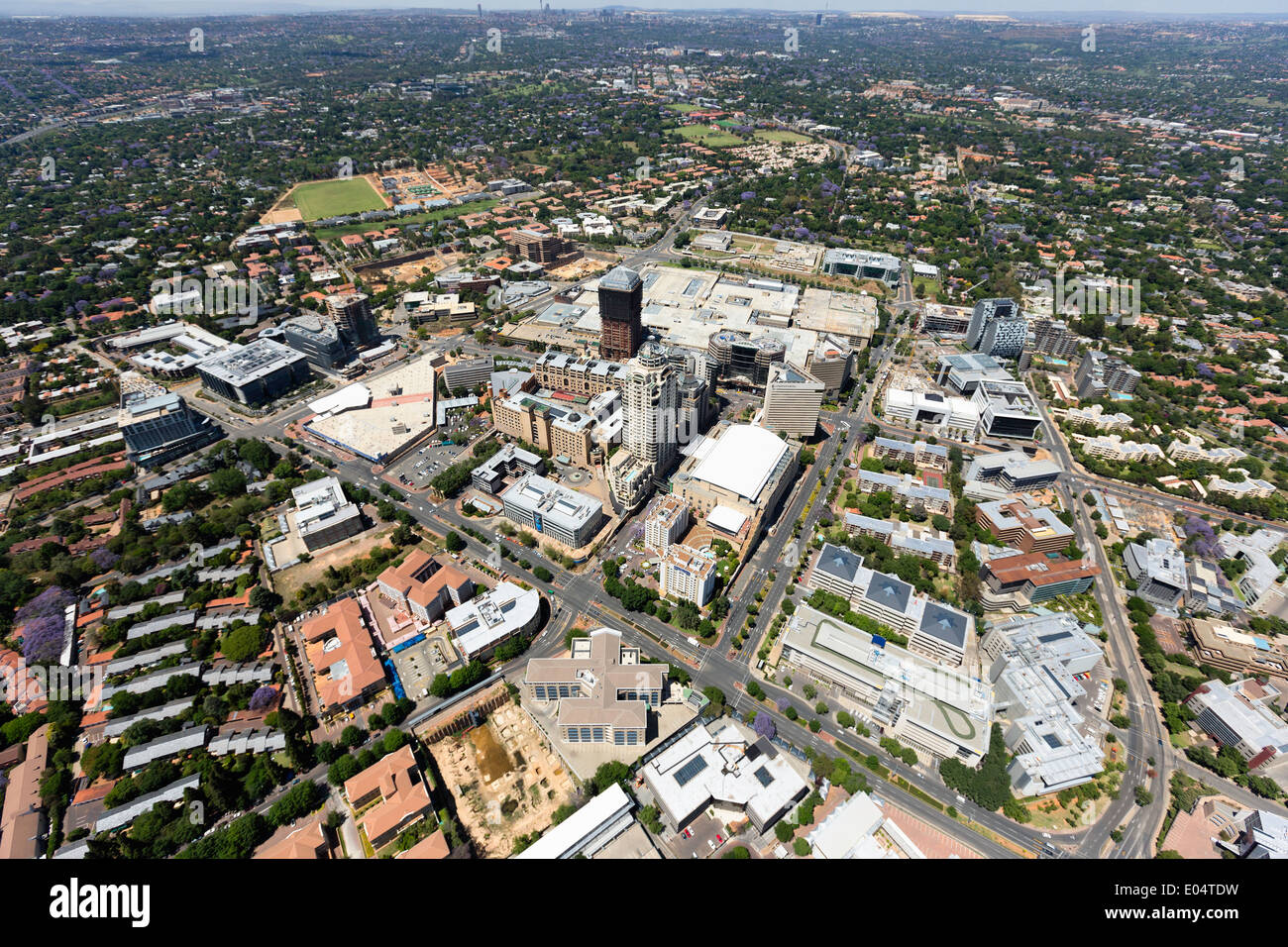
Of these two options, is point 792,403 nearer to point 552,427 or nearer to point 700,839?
point 552,427

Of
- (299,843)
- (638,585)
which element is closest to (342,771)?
(299,843)

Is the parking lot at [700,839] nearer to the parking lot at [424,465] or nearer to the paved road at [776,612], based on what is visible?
the paved road at [776,612]

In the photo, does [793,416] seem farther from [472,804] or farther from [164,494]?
[164,494]

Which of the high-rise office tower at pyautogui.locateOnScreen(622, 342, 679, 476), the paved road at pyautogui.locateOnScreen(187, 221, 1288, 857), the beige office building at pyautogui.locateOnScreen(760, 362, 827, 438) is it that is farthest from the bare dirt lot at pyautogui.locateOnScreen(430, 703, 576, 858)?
the beige office building at pyautogui.locateOnScreen(760, 362, 827, 438)

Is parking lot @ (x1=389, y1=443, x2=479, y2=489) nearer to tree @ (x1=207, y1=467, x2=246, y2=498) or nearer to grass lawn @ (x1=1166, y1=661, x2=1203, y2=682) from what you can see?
tree @ (x1=207, y1=467, x2=246, y2=498)

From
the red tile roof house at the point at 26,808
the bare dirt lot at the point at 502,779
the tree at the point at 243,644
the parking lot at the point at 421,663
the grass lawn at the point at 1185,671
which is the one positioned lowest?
the bare dirt lot at the point at 502,779

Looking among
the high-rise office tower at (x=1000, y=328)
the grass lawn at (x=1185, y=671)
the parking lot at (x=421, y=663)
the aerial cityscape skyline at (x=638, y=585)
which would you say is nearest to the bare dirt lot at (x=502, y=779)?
the aerial cityscape skyline at (x=638, y=585)
